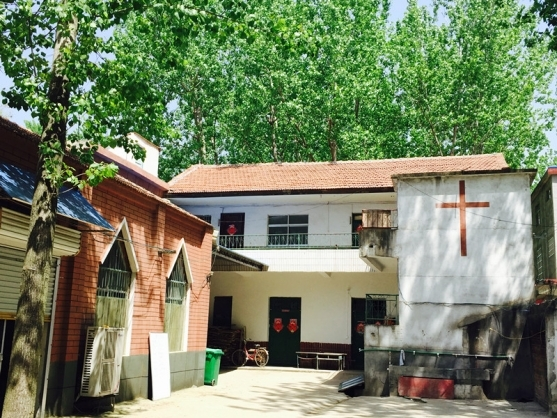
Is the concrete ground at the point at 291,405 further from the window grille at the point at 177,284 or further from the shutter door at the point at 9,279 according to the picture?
the shutter door at the point at 9,279

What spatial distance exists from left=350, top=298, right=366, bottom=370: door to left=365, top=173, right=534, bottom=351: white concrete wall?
664cm

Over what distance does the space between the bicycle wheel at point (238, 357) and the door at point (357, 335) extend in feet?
13.1

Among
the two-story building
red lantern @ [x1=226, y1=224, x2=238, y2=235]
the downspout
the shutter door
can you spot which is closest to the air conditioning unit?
the downspout

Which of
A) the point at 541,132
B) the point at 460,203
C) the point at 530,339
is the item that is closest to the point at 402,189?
the point at 460,203

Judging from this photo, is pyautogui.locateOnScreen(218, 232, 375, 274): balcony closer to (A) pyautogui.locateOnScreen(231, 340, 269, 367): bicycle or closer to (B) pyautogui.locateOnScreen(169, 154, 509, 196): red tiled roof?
(B) pyautogui.locateOnScreen(169, 154, 509, 196): red tiled roof

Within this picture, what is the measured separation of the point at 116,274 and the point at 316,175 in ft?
43.6

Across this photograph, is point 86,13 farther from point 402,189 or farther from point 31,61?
point 402,189

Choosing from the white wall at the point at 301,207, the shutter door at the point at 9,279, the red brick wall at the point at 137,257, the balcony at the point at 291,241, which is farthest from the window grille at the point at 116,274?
the white wall at the point at 301,207

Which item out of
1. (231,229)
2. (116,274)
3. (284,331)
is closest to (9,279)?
(116,274)

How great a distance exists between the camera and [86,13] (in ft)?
21.5

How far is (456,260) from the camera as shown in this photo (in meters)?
15.4

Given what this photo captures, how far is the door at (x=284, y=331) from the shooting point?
74.4 ft

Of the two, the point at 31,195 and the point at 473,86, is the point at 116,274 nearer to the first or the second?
the point at 31,195

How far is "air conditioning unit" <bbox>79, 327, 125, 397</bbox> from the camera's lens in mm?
10164
